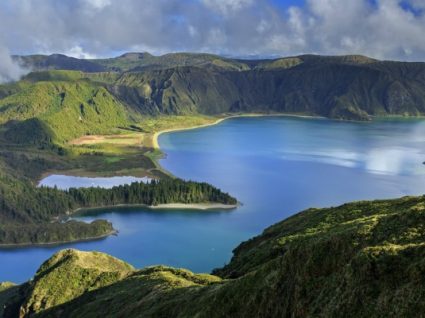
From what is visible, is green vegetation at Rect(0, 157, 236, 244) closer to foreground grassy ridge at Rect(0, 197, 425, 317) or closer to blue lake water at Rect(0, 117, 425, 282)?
blue lake water at Rect(0, 117, 425, 282)

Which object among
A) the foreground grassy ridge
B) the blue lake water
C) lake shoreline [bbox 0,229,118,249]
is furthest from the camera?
lake shoreline [bbox 0,229,118,249]

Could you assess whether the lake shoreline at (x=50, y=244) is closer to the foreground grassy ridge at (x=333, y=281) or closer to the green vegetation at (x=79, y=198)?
the green vegetation at (x=79, y=198)

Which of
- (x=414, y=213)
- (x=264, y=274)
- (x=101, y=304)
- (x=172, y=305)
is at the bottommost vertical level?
(x=101, y=304)

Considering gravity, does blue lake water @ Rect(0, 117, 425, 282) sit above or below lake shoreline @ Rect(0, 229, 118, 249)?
above

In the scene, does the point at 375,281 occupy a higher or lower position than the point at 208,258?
higher

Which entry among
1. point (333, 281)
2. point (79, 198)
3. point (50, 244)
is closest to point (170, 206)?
point (79, 198)

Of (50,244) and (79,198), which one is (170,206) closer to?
(79,198)

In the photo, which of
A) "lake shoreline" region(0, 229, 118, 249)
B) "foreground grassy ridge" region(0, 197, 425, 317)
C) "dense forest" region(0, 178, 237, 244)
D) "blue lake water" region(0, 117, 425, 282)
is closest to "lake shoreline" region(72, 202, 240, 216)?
"dense forest" region(0, 178, 237, 244)

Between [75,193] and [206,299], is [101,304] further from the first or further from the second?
[75,193]

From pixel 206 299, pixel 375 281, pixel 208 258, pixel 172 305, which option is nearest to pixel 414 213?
pixel 375 281

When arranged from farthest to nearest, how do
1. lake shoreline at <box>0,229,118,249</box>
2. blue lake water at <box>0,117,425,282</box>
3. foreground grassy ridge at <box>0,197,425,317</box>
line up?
1. lake shoreline at <box>0,229,118,249</box>
2. blue lake water at <box>0,117,425,282</box>
3. foreground grassy ridge at <box>0,197,425,317</box>

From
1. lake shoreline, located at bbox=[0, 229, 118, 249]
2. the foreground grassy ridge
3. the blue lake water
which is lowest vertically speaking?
lake shoreline, located at bbox=[0, 229, 118, 249]
